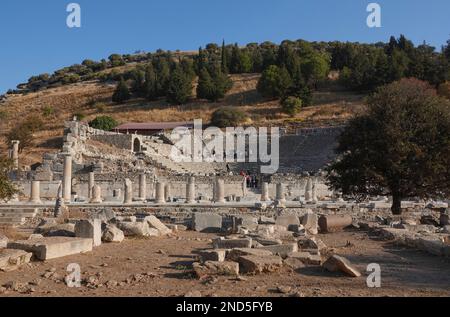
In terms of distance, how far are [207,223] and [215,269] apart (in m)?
8.11

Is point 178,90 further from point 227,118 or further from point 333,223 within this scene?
point 333,223

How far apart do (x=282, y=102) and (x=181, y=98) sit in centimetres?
1747

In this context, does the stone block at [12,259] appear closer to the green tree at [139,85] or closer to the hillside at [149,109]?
the hillside at [149,109]

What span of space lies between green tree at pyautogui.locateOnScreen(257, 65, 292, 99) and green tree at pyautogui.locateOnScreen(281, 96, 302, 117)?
5731 millimetres

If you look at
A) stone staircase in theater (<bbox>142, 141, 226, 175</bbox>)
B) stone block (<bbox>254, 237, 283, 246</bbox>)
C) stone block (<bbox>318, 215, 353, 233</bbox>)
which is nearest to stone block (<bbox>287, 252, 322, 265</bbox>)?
stone block (<bbox>254, 237, 283, 246</bbox>)

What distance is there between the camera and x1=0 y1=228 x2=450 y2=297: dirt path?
719cm

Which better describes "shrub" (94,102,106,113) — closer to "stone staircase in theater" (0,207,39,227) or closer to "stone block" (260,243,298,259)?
"stone staircase in theater" (0,207,39,227)

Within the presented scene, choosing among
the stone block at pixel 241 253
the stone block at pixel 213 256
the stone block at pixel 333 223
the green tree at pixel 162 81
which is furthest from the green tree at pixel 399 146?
the green tree at pixel 162 81

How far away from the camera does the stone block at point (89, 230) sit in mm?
11500

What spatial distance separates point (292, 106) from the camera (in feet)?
205

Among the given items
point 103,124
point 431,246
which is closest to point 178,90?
point 103,124

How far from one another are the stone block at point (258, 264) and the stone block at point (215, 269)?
1.00ft

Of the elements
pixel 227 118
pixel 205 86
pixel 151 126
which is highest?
pixel 205 86

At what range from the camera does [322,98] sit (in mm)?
70438
